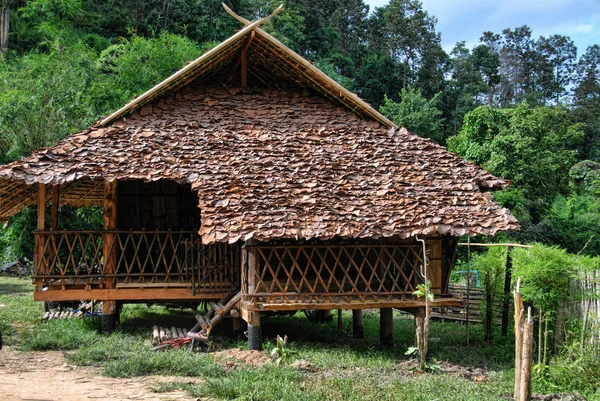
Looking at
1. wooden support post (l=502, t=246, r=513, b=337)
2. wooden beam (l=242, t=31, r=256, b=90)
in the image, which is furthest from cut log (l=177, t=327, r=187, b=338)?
wooden support post (l=502, t=246, r=513, b=337)

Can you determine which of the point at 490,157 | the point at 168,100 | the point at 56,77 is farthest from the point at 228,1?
the point at 168,100

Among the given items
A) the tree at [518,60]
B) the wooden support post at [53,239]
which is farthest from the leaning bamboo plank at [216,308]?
the tree at [518,60]

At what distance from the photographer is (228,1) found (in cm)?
3288

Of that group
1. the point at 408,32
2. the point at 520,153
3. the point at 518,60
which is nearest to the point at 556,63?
the point at 518,60

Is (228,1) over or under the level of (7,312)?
over

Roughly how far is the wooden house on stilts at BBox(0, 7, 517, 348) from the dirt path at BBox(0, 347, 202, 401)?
1919 millimetres

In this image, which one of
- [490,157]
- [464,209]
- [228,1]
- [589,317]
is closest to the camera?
[589,317]

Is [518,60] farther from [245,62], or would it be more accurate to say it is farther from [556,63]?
[245,62]

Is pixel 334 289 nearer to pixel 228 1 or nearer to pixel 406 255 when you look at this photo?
pixel 406 255

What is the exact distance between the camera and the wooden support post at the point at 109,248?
10227mm

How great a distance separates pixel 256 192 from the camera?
9305 mm

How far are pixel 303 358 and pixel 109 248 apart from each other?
3957 millimetres

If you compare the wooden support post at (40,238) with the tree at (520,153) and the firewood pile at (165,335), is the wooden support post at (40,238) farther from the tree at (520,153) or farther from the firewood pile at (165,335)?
the tree at (520,153)

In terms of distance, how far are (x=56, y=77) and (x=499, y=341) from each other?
1811 centimetres
